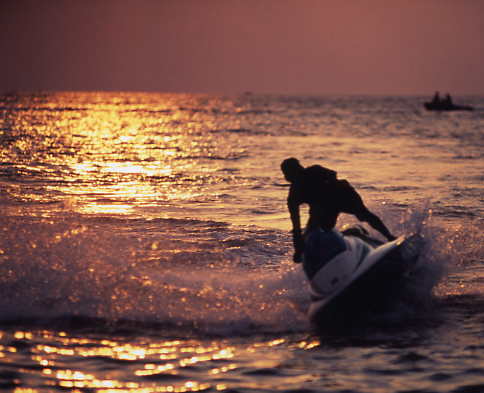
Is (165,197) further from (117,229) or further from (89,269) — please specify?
(89,269)

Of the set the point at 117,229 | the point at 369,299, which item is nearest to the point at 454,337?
the point at 369,299

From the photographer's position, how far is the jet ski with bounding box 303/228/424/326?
7.36 meters

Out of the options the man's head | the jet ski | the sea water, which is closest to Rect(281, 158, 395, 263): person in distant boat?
the man's head

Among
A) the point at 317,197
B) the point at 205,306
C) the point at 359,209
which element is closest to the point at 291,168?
the point at 317,197

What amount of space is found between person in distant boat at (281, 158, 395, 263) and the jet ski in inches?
11.4

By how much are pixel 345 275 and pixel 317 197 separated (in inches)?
47.3

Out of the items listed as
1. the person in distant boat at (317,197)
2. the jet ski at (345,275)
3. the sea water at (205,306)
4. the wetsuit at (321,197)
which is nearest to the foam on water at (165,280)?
the sea water at (205,306)

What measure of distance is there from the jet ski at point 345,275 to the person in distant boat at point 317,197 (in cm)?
29

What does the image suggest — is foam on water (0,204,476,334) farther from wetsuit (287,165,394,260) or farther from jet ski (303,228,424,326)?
wetsuit (287,165,394,260)

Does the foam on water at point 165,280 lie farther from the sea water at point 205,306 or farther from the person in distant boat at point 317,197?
the person in distant boat at point 317,197

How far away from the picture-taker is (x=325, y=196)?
8258mm

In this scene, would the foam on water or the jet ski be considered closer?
the jet ski

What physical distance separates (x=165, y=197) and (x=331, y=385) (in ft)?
39.6

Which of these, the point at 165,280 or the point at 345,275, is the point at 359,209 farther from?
the point at 165,280
